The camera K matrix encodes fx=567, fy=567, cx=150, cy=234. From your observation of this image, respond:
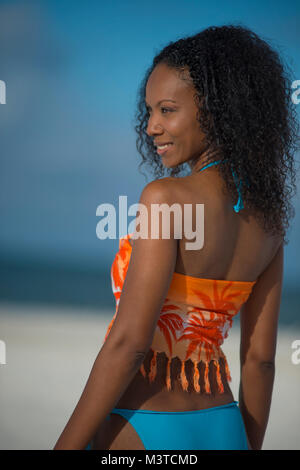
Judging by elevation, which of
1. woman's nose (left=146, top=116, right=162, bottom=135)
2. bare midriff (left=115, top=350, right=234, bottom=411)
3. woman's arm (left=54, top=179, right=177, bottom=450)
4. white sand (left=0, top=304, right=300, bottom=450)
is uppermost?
woman's nose (left=146, top=116, right=162, bottom=135)

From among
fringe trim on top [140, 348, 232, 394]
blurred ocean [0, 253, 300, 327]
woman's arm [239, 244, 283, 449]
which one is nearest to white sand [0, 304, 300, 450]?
blurred ocean [0, 253, 300, 327]

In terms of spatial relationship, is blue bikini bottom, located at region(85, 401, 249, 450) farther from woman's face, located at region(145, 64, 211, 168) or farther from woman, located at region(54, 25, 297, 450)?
woman's face, located at region(145, 64, 211, 168)

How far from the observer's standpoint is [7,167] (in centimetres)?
949

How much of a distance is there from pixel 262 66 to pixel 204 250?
37 centimetres

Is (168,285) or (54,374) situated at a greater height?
(168,285)

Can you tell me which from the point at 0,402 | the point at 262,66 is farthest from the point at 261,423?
the point at 0,402

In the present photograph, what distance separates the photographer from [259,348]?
1148 millimetres

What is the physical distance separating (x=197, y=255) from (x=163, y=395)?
25 cm

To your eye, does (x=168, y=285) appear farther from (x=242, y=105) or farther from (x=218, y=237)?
(x=242, y=105)

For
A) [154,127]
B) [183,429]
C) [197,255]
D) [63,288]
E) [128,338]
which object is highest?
[154,127]

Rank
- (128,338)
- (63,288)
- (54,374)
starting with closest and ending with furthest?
(128,338) → (54,374) → (63,288)

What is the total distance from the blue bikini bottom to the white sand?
73.8 inches

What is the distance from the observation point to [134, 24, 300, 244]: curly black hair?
1005mm

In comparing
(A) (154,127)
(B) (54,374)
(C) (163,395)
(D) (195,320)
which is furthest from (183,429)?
(B) (54,374)
